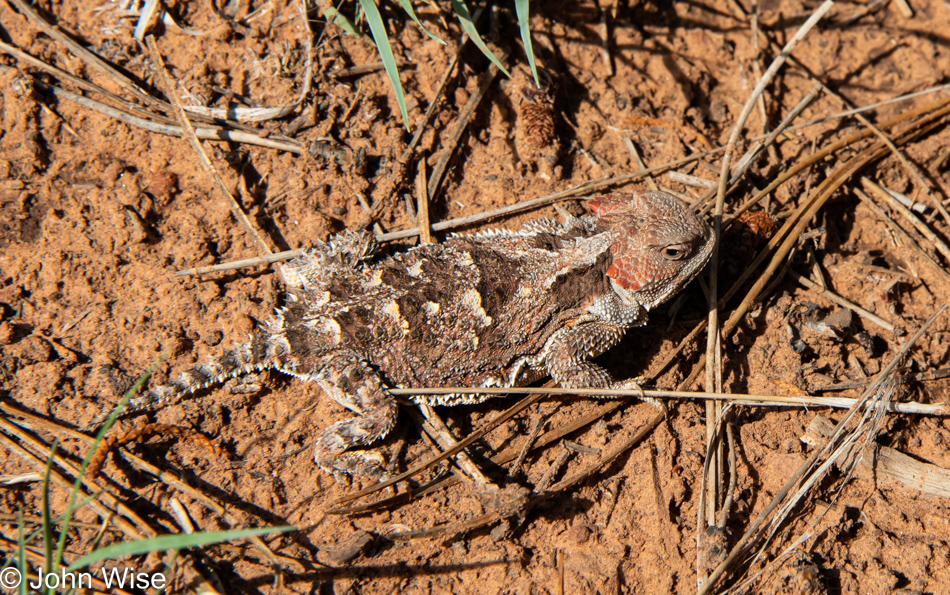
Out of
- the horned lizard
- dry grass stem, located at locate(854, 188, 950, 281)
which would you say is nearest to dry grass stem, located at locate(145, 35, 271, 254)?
the horned lizard

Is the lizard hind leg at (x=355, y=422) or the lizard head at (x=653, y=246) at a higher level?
the lizard head at (x=653, y=246)

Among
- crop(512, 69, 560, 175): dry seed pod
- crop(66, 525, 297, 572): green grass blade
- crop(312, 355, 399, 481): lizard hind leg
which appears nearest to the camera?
crop(66, 525, 297, 572): green grass blade

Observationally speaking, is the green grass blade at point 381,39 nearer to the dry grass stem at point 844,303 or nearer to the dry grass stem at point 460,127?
the dry grass stem at point 460,127

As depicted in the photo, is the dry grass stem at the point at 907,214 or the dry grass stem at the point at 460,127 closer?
the dry grass stem at the point at 460,127

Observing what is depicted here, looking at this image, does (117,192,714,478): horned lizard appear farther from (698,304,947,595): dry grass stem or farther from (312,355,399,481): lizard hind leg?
(698,304,947,595): dry grass stem

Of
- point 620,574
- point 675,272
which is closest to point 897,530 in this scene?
point 620,574

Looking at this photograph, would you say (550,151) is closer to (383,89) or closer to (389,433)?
(383,89)

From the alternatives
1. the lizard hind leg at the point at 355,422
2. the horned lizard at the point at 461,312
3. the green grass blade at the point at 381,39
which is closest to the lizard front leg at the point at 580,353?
the horned lizard at the point at 461,312

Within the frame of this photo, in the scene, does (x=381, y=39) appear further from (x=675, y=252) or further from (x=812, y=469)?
(x=812, y=469)
